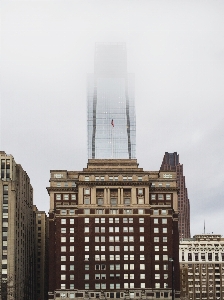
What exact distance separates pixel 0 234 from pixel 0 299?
61.7 ft

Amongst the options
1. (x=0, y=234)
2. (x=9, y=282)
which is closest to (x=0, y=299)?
(x=9, y=282)

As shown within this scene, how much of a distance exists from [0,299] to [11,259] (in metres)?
11.9

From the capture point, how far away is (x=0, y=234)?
200 meters

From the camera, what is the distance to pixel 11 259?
651ft

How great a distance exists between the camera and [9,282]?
19650 centimetres

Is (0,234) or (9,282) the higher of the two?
(0,234)

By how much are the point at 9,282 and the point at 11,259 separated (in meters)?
6.66

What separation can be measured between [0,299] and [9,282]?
589 centimetres

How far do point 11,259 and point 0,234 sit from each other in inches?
316

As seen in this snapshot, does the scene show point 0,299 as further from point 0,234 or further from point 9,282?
point 0,234

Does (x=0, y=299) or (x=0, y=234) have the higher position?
(x=0, y=234)
